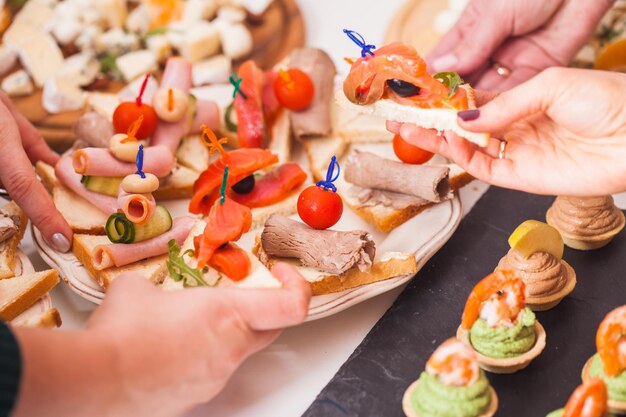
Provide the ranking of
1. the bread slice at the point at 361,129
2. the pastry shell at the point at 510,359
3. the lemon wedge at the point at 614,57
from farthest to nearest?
the lemon wedge at the point at 614,57 → the bread slice at the point at 361,129 → the pastry shell at the point at 510,359

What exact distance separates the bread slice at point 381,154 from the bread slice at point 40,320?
1265mm

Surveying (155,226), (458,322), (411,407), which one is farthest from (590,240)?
(155,226)

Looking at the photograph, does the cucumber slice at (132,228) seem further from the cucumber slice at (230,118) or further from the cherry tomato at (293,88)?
the cherry tomato at (293,88)

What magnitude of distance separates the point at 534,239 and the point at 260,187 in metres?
1.19

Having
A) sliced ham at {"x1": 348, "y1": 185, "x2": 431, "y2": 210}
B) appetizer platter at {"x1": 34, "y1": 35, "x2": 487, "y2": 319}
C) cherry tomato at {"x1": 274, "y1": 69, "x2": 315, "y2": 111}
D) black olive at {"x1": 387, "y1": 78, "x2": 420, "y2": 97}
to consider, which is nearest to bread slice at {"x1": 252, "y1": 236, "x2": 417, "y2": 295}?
appetizer platter at {"x1": 34, "y1": 35, "x2": 487, "y2": 319}

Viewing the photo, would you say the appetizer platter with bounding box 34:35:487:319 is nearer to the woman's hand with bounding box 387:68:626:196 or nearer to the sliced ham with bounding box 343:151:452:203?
the sliced ham with bounding box 343:151:452:203

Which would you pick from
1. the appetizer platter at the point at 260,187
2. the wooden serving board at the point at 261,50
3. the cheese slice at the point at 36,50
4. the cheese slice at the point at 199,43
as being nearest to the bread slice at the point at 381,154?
the appetizer platter at the point at 260,187

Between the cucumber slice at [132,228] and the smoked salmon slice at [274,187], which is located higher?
the cucumber slice at [132,228]

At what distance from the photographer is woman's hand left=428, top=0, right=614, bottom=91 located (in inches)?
141

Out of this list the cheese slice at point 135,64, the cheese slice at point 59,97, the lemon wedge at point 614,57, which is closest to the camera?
the lemon wedge at point 614,57

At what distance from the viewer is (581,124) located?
7.90 ft

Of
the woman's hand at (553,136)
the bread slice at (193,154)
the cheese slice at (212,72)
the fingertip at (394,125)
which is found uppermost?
the woman's hand at (553,136)

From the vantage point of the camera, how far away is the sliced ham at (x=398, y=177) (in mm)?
2881

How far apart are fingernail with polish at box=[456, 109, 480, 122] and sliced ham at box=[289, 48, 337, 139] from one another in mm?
1129
